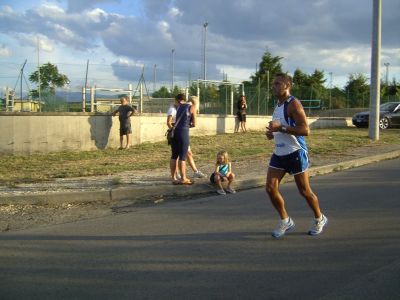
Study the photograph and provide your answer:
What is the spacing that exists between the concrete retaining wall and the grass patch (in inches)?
20.6

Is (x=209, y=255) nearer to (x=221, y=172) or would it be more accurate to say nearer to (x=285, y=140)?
(x=285, y=140)

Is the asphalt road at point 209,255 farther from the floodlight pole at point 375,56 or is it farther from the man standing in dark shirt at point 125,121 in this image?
the floodlight pole at point 375,56

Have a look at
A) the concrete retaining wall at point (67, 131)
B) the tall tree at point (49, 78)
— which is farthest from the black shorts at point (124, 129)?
the tall tree at point (49, 78)

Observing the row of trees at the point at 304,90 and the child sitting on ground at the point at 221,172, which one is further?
the row of trees at the point at 304,90

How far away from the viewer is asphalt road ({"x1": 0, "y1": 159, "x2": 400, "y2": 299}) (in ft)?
14.8

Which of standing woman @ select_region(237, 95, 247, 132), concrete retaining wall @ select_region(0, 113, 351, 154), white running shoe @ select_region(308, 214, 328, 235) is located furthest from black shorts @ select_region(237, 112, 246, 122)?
white running shoe @ select_region(308, 214, 328, 235)

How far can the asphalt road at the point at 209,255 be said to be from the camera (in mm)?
4504

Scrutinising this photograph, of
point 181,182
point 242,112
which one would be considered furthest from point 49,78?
point 181,182

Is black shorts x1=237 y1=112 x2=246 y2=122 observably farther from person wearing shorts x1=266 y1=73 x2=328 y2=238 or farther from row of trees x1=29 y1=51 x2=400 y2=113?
person wearing shorts x1=266 y1=73 x2=328 y2=238

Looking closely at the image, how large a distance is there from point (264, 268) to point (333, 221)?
2275 mm

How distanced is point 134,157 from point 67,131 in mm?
3015

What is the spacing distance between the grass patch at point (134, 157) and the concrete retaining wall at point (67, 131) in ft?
1.72

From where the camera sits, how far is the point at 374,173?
1165 cm

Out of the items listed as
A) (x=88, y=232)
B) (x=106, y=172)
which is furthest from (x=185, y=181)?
(x=88, y=232)
